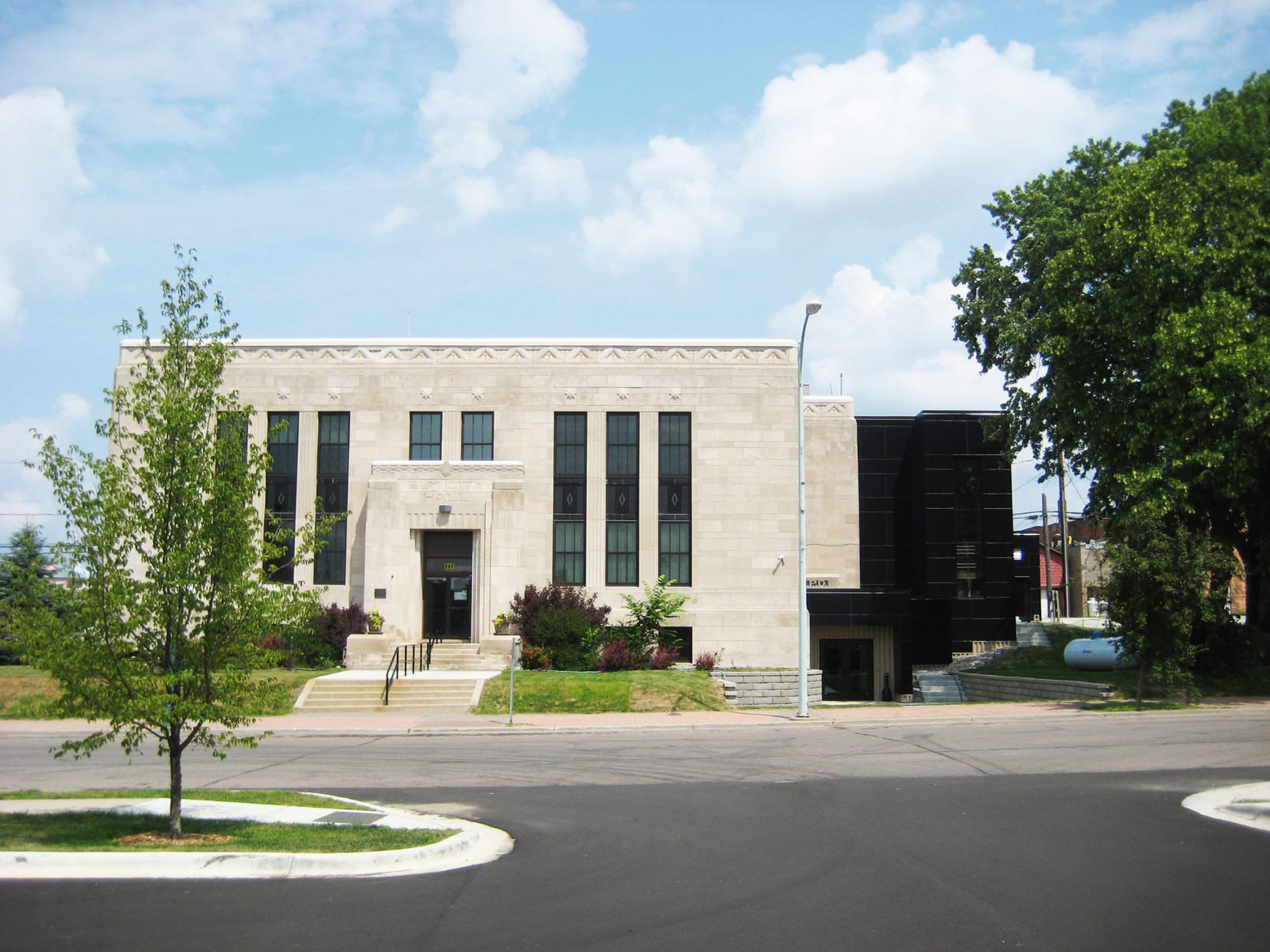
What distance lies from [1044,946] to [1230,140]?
30.1 metres

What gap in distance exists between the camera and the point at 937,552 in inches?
1709

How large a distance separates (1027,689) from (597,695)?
13677mm

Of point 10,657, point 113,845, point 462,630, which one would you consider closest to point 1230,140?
point 462,630

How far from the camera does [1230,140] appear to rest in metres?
30.7

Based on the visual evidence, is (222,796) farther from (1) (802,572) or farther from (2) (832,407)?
(2) (832,407)

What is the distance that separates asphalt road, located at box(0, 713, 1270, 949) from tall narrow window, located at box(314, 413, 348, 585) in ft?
66.0

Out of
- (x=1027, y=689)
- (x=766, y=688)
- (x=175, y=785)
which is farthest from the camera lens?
(x=766, y=688)

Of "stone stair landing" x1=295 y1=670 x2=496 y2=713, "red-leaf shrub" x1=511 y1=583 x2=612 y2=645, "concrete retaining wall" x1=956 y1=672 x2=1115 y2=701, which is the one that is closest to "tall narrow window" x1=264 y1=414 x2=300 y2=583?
"red-leaf shrub" x1=511 y1=583 x2=612 y2=645

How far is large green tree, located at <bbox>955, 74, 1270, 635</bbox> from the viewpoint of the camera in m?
26.9

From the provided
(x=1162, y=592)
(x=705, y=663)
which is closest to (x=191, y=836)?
(x=1162, y=592)

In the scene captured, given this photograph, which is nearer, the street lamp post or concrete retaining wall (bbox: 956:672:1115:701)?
the street lamp post

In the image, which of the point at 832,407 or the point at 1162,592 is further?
the point at 832,407

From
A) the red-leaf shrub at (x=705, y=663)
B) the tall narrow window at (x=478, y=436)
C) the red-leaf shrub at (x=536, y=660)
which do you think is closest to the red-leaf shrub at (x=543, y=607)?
the red-leaf shrub at (x=536, y=660)

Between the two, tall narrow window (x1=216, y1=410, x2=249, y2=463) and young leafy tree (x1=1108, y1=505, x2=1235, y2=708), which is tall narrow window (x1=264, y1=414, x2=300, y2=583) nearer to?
young leafy tree (x1=1108, y1=505, x2=1235, y2=708)
